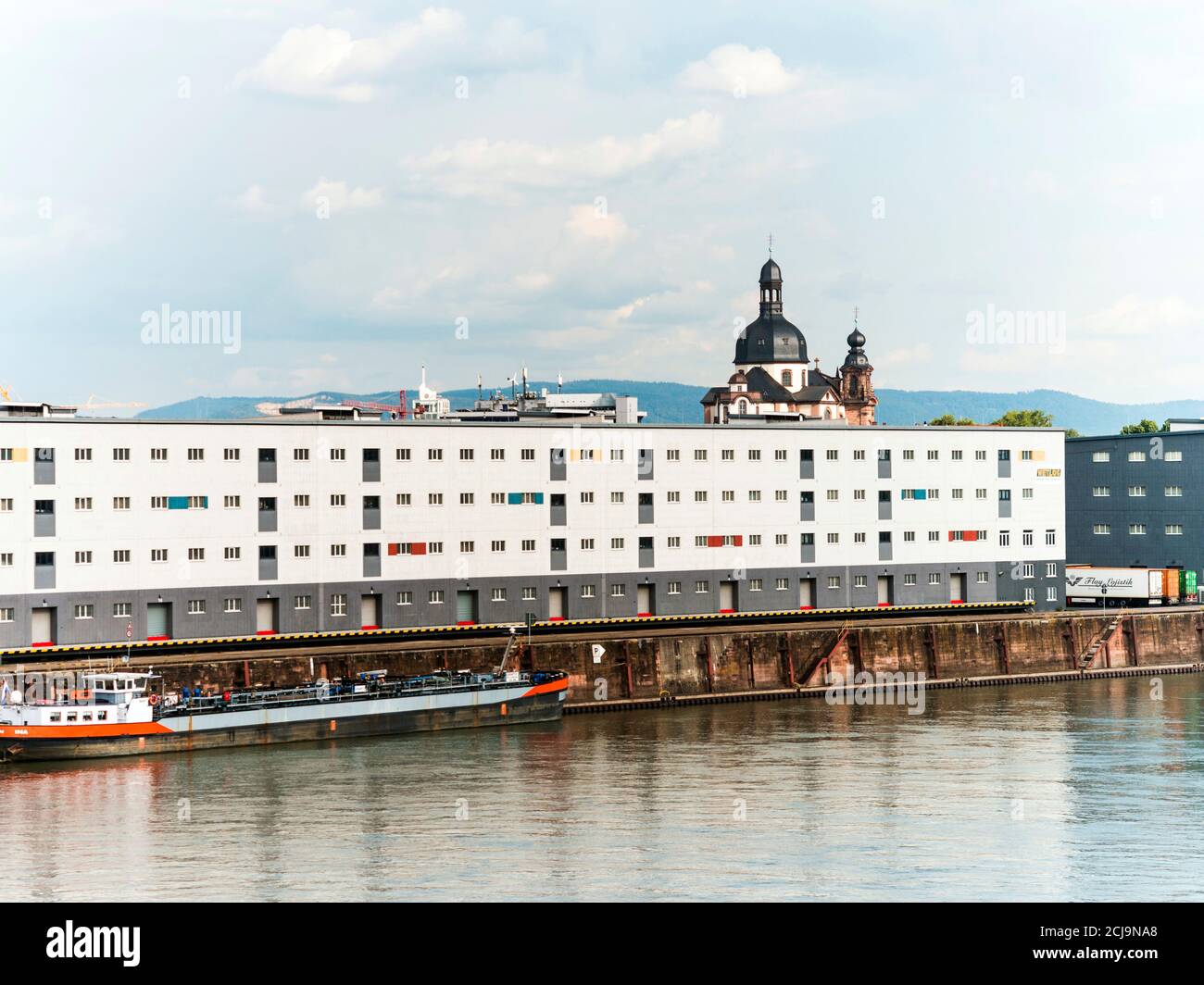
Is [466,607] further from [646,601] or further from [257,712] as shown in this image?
[257,712]

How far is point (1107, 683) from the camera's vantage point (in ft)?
309

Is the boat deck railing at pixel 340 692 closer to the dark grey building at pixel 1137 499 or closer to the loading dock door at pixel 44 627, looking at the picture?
the loading dock door at pixel 44 627

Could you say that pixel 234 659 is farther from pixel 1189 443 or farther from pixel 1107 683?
pixel 1189 443

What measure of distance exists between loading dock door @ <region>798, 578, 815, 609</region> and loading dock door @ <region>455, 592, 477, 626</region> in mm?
20112

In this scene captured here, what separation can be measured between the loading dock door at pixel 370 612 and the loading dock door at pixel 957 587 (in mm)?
36445

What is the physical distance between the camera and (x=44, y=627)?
7769 centimetres

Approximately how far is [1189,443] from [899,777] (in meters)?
56.1

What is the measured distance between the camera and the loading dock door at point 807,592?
9500 cm

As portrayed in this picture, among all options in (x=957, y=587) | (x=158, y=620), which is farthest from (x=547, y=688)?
(x=957, y=587)

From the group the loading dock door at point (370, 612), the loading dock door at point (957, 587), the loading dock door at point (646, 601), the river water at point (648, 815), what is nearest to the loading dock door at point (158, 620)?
the loading dock door at point (370, 612)

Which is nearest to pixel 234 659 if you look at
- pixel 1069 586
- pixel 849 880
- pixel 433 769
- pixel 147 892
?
pixel 433 769

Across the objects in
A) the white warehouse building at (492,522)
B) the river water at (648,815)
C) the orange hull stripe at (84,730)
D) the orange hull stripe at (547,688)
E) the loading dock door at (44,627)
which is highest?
the white warehouse building at (492,522)

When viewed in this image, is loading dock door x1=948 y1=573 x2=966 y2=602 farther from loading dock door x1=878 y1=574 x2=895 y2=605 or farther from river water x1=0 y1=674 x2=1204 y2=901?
river water x1=0 y1=674 x2=1204 y2=901

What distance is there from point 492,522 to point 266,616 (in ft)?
43.2
